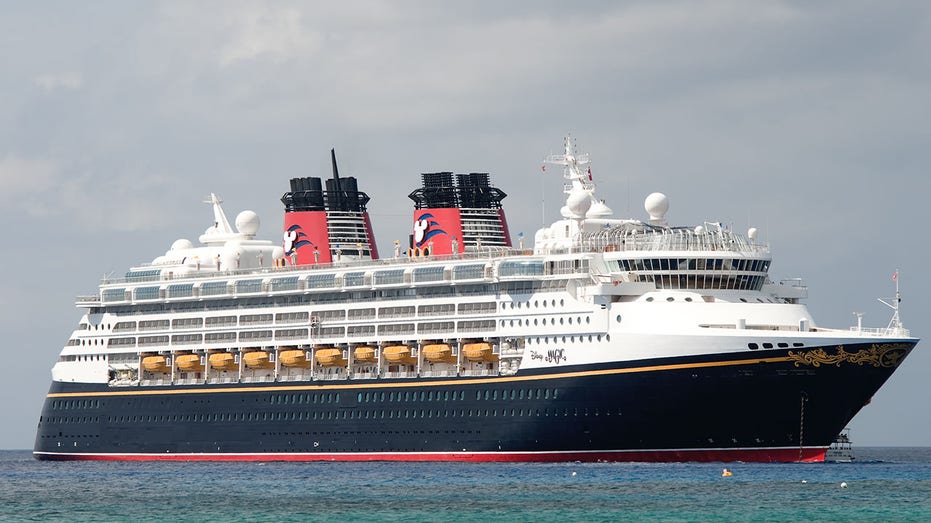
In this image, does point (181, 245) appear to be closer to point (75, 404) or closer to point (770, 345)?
point (75, 404)

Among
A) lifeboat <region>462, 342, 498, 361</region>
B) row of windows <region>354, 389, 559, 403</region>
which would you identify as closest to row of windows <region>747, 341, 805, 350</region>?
row of windows <region>354, 389, 559, 403</region>

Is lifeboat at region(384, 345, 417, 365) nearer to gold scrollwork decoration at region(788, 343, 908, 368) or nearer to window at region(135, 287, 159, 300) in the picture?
window at region(135, 287, 159, 300)

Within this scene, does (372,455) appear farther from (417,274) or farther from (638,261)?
(638,261)

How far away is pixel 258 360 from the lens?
105 m

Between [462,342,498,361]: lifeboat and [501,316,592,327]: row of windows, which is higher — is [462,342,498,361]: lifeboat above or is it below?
below

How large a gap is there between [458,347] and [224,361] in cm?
1717

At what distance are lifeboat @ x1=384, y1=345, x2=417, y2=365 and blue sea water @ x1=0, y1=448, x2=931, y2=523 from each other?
5.54 metres

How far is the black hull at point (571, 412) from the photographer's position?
85875 millimetres

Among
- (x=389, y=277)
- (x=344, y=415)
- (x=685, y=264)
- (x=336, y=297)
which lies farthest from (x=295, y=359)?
(x=685, y=264)

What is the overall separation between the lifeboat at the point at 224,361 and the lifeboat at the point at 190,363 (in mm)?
1567

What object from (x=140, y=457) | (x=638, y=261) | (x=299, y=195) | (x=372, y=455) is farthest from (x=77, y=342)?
(x=638, y=261)

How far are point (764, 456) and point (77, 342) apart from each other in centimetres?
4819

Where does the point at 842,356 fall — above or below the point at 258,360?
below

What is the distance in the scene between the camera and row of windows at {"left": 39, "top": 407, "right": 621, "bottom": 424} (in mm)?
89875
